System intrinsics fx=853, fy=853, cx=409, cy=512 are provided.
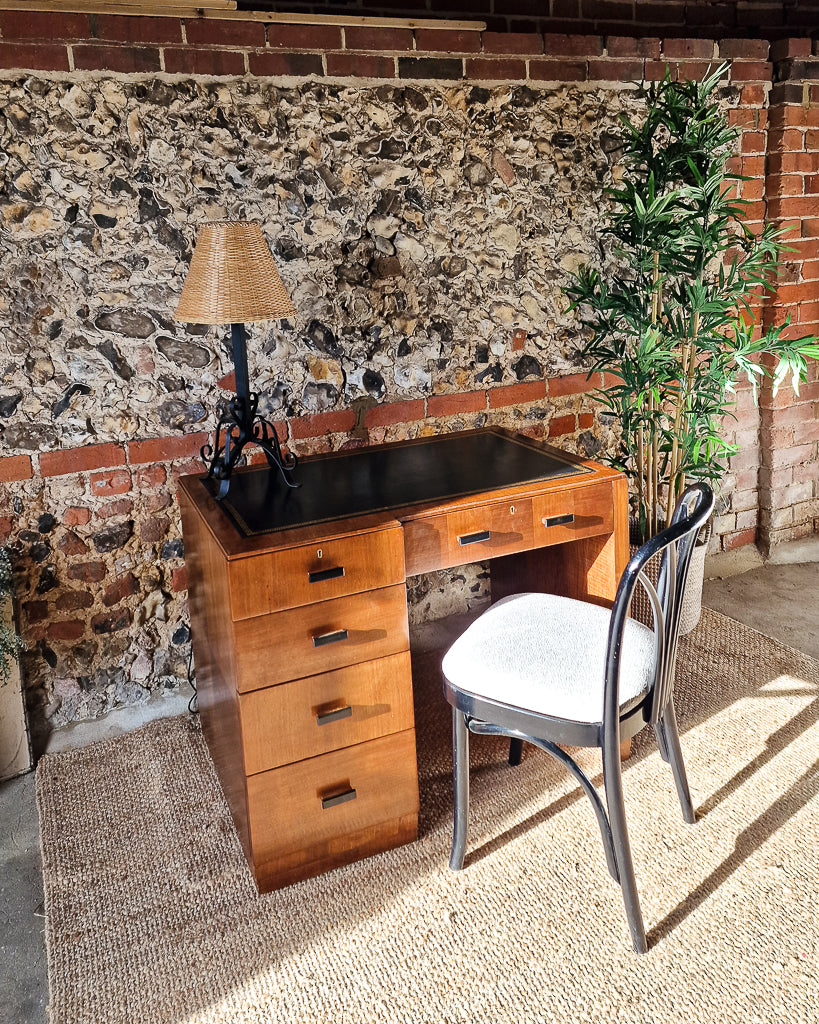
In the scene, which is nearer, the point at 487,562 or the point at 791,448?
the point at 487,562

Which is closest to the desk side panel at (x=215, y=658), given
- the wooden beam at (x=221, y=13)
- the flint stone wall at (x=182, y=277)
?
the flint stone wall at (x=182, y=277)

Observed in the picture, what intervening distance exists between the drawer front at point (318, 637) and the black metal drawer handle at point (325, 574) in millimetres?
59

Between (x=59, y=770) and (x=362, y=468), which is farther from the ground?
(x=362, y=468)

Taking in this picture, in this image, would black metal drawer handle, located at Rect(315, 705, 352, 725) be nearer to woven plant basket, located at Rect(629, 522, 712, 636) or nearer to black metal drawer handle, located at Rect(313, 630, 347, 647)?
black metal drawer handle, located at Rect(313, 630, 347, 647)

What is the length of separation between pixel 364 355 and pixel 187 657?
115cm

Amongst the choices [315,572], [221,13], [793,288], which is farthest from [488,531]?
[793,288]

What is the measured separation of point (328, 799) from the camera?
6.61ft

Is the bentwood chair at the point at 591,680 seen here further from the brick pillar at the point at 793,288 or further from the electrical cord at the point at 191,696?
the brick pillar at the point at 793,288

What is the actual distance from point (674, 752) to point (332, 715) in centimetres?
84

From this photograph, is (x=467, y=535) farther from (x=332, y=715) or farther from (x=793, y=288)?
(x=793, y=288)

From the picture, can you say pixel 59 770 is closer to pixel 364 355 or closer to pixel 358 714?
pixel 358 714

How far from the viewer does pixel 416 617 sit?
3.16 metres

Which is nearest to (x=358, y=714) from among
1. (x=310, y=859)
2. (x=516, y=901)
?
(x=310, y=859)

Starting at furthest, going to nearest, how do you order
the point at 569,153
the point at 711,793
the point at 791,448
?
the point at 791,448
the point at 569,153
the point at 711,793
